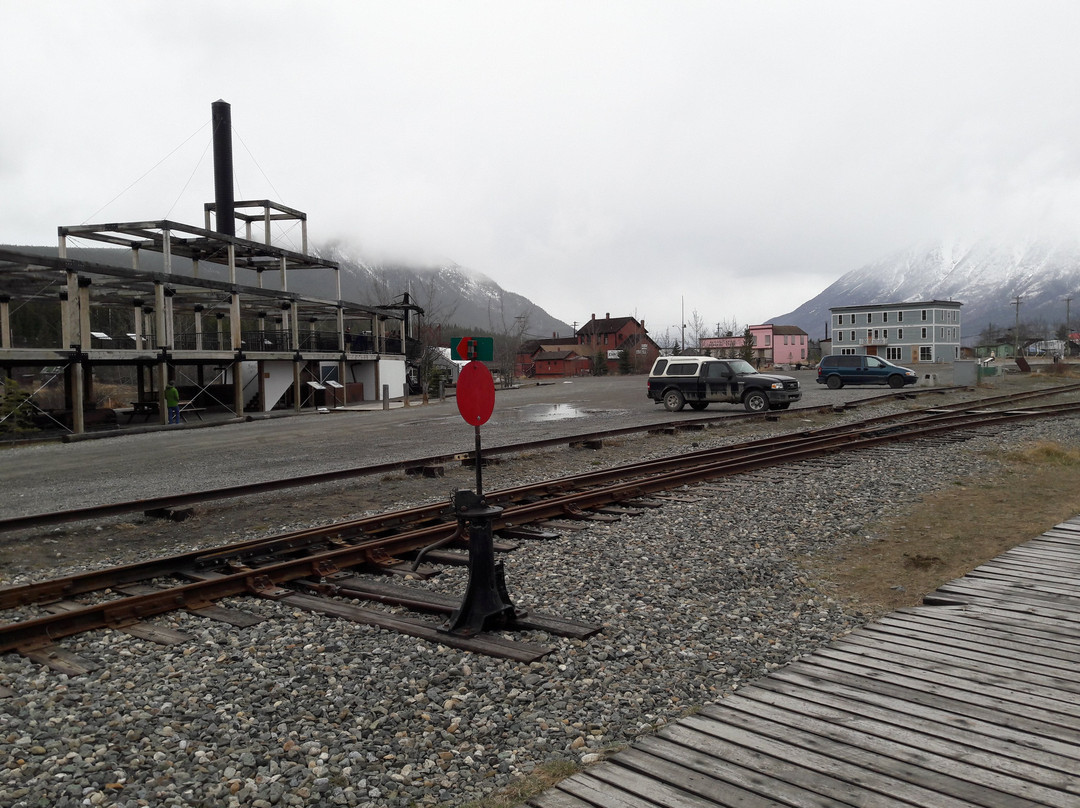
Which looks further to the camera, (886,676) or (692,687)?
(692,687)

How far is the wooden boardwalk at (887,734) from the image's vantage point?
125 inches

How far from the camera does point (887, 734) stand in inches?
143

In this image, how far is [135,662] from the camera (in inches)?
210


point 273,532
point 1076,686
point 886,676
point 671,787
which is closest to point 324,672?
point 671,787

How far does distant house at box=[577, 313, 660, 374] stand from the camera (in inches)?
4557

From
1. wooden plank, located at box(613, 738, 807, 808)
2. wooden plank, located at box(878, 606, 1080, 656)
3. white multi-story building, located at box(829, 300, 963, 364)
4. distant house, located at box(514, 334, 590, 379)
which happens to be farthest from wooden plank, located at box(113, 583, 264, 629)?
white multi-story building, located at box(829, 300, 963, 364)

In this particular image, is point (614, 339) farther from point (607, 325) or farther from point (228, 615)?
point (228, 615)

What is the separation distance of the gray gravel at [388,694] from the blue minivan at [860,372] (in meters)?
33.4

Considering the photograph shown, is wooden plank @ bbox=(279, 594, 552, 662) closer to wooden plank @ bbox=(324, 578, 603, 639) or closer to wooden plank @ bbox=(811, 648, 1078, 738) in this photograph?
wooden plank @ bbox=(324, 578, 603, 639)

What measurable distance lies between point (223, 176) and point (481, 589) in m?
49.0

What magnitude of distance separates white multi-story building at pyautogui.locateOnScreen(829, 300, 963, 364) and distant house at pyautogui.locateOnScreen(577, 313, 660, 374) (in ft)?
86.8

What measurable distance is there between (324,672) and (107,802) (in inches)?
61.5

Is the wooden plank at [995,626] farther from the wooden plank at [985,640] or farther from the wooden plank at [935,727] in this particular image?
the wooden plank at [935,727]

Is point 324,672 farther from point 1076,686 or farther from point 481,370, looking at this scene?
point 1076,686
